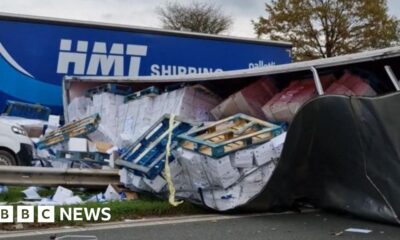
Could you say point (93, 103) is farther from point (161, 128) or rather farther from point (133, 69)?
point (161, 128)

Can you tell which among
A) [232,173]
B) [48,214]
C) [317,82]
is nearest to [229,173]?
[232,173]

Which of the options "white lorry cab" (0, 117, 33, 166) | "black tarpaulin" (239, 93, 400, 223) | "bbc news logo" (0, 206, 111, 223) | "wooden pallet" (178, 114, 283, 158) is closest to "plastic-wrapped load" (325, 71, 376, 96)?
"black tarpaulin" (239, 93, 400, 223)

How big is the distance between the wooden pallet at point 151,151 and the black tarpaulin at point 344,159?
1.37 m

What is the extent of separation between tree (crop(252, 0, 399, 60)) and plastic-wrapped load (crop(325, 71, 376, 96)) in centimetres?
2957

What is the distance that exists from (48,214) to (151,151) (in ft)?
6.01

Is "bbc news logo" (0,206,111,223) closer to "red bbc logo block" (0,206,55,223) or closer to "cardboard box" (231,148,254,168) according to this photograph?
"red bbc logo block" (0,206,55,223)

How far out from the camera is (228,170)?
7.38 metres

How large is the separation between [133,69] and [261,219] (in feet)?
25.1

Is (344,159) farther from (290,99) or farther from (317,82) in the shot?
(290,99)

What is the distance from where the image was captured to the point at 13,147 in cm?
985

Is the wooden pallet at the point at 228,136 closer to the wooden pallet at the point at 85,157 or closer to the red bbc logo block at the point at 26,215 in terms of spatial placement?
the red bbc logo block at the point at 26,215

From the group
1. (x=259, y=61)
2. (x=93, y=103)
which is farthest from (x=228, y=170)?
(x=259, y=61)

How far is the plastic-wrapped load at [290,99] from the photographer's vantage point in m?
8.30

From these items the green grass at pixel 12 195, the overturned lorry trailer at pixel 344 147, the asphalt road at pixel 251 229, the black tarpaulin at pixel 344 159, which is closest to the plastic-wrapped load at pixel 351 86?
the overturned lorry trailer at pixel 344 147
